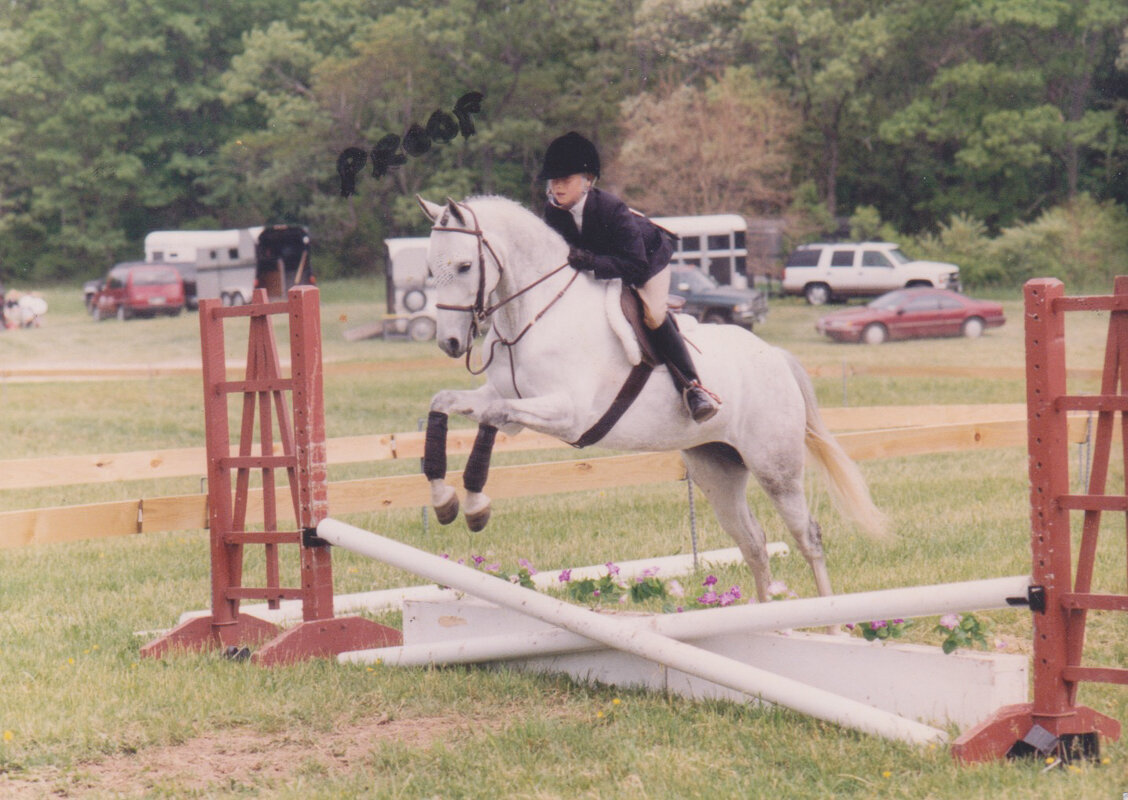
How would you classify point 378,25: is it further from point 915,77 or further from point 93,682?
point 93,682

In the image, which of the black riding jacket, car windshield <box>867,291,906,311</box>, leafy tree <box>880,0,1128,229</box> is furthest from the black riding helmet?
leafy tree <box>880,0,1128,229</box>

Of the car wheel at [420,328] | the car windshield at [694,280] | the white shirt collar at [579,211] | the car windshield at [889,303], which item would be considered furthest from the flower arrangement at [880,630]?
the car wheel at [420,328]

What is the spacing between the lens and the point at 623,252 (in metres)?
5.00

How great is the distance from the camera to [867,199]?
3716 cm

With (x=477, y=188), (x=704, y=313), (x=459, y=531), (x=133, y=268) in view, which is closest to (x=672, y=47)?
(x=477, y=188)

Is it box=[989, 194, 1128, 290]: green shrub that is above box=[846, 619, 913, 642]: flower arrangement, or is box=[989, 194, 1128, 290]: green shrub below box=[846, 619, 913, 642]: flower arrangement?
above

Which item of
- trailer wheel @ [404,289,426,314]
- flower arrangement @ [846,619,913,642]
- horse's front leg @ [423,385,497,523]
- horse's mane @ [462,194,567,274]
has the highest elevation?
horse's mane @ [462,194,567,274]

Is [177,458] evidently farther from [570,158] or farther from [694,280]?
[694,280]

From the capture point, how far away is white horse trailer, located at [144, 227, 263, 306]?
3219 cm

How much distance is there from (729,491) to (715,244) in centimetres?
2527

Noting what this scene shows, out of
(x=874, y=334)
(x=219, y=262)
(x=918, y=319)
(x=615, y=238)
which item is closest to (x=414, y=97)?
(x=219, y=262)

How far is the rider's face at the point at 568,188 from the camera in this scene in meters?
4.99

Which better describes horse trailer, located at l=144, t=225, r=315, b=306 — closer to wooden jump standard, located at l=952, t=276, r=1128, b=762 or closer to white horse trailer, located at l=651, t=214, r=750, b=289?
white horse trailer, located at l=651, t=214, r=750, b=289

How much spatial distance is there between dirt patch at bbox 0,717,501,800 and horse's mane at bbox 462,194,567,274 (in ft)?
5.71
